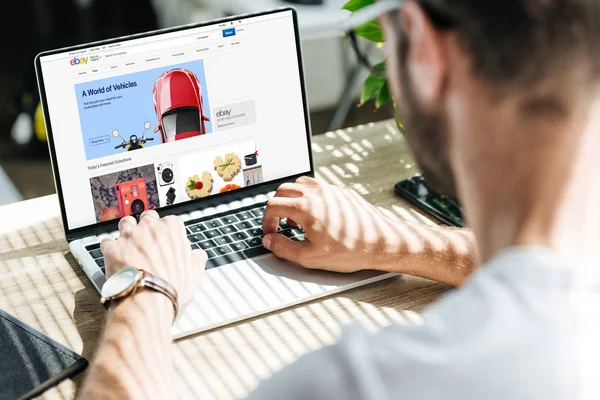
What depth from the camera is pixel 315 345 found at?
3.40ft

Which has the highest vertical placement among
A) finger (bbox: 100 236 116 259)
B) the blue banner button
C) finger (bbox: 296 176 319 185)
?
the blue banner button

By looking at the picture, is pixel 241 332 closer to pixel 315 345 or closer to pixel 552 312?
pixel 315 345

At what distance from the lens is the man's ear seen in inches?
25.5

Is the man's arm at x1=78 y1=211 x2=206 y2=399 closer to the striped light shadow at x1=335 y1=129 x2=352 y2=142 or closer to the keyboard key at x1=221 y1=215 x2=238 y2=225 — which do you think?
the keyboard key at x1=221 y1=215 x2=238 y2=225

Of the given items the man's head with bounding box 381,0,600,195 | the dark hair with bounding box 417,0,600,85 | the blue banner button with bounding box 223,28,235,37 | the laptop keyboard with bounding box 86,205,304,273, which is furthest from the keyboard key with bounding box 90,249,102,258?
the dark hair with bounding box 417,0,600,85

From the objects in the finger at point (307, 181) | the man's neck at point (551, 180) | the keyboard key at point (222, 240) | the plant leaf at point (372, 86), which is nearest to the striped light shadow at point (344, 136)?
the plant leaf at point (372, 86)

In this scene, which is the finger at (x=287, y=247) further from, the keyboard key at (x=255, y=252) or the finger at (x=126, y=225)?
the finger at (x=126, y=225)

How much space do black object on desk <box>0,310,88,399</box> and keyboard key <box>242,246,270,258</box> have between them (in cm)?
31

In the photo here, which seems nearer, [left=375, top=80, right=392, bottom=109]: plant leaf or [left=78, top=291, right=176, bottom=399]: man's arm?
[left=78, top=291, right=176, bottom=399]: man's arm

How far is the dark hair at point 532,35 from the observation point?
0.59 m

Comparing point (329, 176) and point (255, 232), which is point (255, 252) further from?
point (329, 176)

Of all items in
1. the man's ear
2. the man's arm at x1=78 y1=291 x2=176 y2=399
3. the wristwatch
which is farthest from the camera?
the wristwatch

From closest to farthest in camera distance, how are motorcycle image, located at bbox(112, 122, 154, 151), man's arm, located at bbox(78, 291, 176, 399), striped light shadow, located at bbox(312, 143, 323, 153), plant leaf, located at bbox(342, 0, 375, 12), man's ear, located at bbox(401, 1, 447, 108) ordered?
man's ear, located at bbox(401, 1, 447, 108) < man's arm, located at bbox(78, 291, 176, 399) < motorcycle image, located at bbox(112, 122, 154, 151) < plant leaf, located at bbox(342, 0, 375, 12) < striped light shadow, located at bbox(312, 143, 323, 153)

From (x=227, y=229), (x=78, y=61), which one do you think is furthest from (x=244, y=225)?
(x=78, y=61)
